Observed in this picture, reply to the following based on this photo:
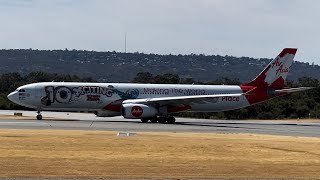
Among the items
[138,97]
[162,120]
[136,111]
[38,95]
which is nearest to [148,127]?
[136,111]

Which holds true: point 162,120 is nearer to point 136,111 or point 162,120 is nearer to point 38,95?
point 136,111

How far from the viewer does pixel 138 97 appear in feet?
178

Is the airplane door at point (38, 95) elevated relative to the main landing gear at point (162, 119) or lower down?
elevated

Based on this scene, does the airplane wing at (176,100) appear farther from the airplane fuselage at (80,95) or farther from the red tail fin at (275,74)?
the red tail fin at (275,74)

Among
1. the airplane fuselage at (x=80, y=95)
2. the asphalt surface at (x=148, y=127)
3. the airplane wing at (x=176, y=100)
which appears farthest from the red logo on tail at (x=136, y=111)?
the airplane fuselage at (x=80, y=95)

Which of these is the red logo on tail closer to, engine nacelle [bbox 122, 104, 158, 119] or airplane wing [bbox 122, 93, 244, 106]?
engine nacelle [bbox 122, 104, 158, 119]

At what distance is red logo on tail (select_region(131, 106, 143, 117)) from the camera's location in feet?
169

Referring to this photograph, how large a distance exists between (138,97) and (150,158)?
31.6 m

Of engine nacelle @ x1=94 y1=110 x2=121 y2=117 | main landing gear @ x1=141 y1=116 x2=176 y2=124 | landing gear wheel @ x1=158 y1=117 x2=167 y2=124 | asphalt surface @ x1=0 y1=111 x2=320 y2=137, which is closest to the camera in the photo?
asphalt surface @ x1=0 y1=111 x2=320 y2=137

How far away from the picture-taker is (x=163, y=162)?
21906 mm

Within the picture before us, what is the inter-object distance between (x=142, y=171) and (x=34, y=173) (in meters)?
2.90

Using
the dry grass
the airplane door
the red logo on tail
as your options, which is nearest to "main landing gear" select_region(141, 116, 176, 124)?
the red logo on tail

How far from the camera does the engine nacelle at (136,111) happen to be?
51531 millimetres

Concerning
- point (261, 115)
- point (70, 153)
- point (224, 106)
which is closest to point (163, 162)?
point (70, 153)
